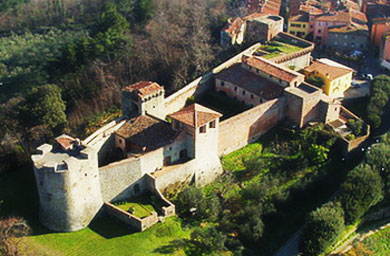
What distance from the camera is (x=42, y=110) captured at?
4847 cm

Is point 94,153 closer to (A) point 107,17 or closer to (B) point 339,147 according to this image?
(B) point 339,147

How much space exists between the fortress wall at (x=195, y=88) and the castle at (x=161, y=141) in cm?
10

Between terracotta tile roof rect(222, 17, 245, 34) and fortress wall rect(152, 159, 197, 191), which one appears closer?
fortress wall rect(152, 159, 197, 191)

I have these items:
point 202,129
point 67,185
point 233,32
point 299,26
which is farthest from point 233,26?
point 67,185

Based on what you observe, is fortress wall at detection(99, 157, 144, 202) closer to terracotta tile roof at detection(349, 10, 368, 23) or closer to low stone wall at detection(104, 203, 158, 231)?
low stone wall at detection(104, 203, 158, 231)

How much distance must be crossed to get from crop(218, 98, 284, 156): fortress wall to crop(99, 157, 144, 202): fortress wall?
28.2 ft

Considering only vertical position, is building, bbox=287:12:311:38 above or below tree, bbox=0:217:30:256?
above

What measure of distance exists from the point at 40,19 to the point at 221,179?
4714 centimetres

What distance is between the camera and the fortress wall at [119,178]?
38.1 meters

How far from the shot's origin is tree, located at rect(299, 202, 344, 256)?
3772 cm

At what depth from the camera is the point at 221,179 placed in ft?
145

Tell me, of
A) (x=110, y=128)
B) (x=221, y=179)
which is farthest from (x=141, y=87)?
(x=221, y=179)

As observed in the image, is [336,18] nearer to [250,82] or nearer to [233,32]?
[233,32]

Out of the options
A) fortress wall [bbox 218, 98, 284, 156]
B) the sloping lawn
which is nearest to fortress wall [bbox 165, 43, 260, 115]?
fortress wall [bbox 218, 98, 284, 156]
